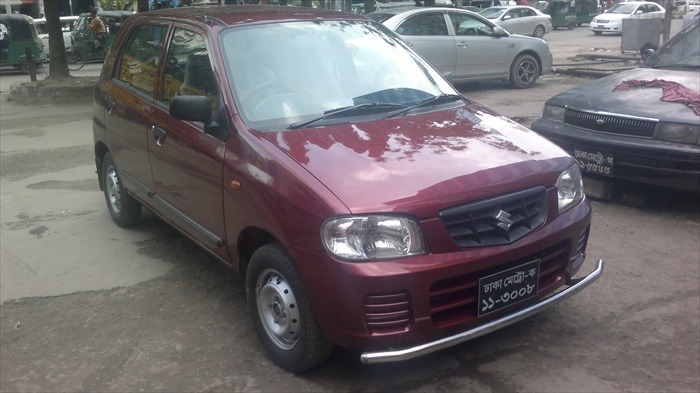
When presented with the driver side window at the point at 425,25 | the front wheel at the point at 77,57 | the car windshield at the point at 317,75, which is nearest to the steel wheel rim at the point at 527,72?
the driver side window at the point at 425,25

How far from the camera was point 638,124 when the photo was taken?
5812 millimetres

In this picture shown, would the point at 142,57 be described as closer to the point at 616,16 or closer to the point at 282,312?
the point at 282,312

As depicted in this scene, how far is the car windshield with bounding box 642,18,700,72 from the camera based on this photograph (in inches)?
267

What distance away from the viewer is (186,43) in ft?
15.4

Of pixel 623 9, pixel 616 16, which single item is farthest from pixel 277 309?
pixel 623 9

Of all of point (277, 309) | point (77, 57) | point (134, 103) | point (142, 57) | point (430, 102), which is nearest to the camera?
point (277, 309)

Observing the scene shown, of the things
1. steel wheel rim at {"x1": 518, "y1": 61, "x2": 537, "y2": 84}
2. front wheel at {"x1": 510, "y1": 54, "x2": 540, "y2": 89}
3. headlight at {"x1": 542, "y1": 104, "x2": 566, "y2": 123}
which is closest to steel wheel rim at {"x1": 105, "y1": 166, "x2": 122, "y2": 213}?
headlight at {"x1": 542, "y1": 104, "x2": 566, "y2": 123}

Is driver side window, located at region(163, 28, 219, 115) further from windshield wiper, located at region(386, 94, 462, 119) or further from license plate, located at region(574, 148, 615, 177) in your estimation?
license plate, located at region(574, 148, 615, 177)

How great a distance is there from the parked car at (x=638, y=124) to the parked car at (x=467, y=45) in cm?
565

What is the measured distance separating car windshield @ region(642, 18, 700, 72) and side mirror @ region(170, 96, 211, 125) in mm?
4847

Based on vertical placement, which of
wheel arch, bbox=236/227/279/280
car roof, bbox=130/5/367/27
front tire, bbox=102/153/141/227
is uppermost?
car roof, bbox=130/5/367/27

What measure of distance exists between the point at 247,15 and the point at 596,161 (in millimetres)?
3253

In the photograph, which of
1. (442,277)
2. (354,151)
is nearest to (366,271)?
(442,277)

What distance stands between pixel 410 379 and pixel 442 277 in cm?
72
